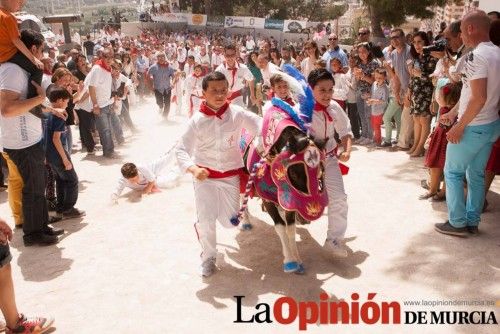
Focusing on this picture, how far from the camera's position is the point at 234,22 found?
3216 centimetres

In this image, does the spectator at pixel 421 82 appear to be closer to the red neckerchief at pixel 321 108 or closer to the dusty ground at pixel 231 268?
the dusty ground at pixel 231 268

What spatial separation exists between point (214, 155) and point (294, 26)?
89.1 ft

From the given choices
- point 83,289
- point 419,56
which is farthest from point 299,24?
point 83,289

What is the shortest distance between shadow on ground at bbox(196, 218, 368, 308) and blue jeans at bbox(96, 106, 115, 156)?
4.73 meters

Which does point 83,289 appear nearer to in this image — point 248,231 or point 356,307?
point 248,231

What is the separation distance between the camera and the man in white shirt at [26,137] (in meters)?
4.20

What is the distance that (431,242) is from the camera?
444 cm

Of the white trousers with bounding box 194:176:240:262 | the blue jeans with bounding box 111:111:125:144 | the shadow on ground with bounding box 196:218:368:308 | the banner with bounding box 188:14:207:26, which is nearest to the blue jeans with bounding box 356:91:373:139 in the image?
the shadow on ground with bounding box 196:218:368:308

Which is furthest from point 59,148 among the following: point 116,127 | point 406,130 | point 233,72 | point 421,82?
point 406,130

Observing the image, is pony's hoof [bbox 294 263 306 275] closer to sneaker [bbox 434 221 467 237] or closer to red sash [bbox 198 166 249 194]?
red sash [bbox 198 166 249 194]

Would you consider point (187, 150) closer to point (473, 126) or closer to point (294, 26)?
point (473, 126)

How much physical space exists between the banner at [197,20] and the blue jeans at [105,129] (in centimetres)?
2648

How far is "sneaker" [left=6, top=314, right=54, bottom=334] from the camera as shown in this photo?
3.24 m

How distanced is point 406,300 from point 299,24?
27796 millimetres
